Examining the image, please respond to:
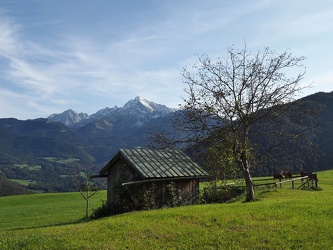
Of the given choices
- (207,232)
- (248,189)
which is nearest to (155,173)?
(248,189)

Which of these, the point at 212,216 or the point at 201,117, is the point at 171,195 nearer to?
the point at 201,117

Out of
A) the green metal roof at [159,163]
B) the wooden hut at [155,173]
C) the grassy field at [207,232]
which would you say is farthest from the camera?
the green metal roof at [159,163]

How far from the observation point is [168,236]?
43.0 feet

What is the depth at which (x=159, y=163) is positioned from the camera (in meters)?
25.7

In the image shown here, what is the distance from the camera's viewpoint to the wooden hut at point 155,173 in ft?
77.6

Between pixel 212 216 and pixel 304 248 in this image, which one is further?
pixel 212 216

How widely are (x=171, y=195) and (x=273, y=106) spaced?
9852 millimetres

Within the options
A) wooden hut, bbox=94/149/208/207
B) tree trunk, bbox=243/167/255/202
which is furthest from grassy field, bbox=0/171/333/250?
tree trunk, bbox=243/167/255/202

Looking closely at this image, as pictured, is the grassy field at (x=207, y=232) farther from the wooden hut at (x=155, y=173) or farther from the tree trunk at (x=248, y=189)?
the tree trunk at (x=248, y=189)

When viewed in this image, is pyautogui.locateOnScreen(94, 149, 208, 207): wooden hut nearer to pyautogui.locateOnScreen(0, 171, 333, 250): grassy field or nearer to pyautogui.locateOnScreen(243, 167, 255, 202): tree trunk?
pyautogui.locateOnScreen(243, 167, 255, 202): tree trunk

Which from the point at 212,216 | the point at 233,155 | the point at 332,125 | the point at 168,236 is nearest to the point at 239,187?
the point at 233,155

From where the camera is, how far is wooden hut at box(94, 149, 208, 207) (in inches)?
931

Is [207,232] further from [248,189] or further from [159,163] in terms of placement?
[159,163]

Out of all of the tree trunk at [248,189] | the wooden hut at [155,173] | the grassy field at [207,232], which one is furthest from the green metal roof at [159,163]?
the grassy field at [207,232]
